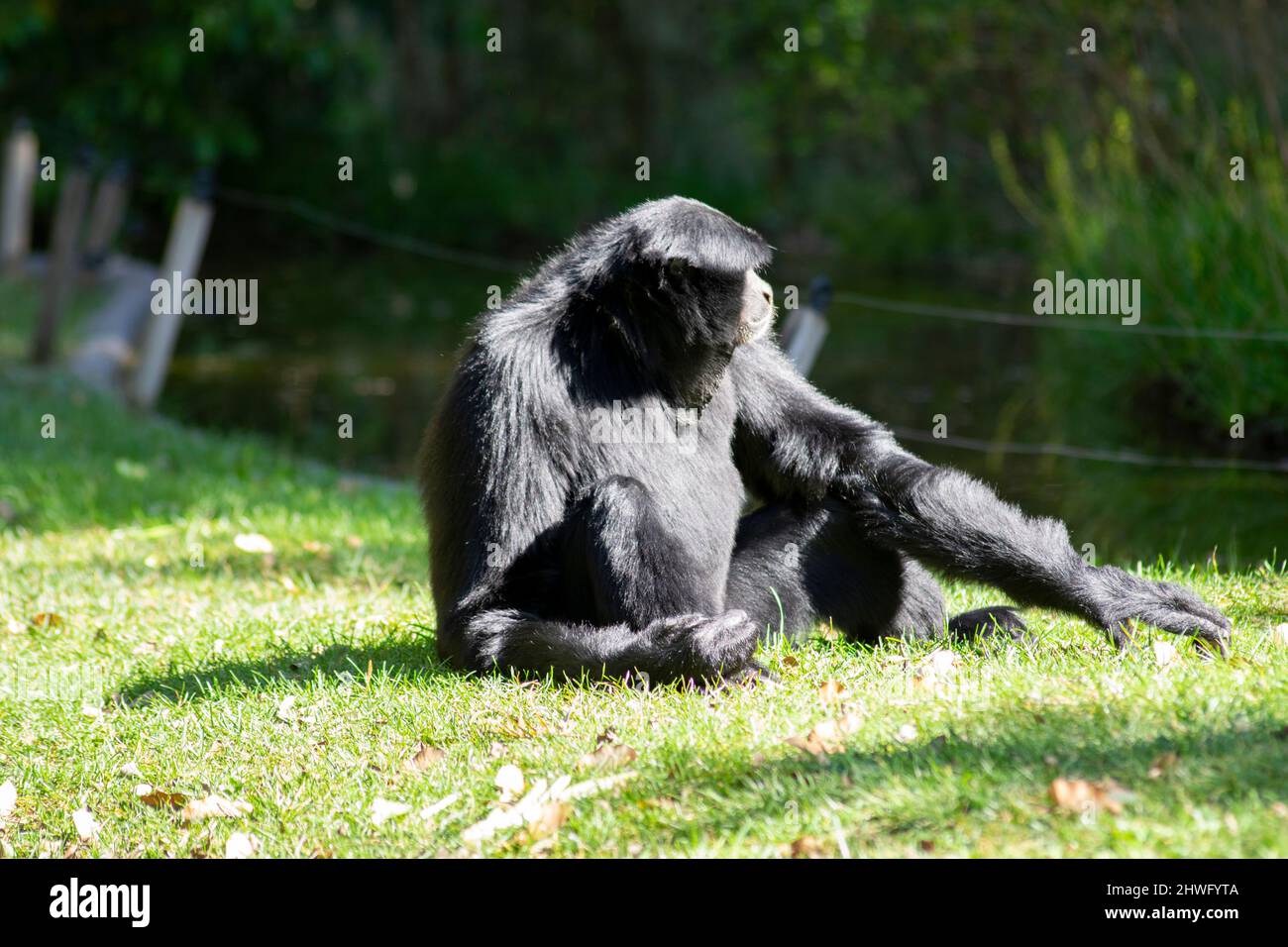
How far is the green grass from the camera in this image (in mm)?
3641

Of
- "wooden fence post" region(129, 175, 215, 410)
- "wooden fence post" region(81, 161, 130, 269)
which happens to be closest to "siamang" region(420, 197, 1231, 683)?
"wooden fence post" region(129, 175, 215, 410)

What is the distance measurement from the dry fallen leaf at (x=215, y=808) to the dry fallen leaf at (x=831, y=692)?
1839 mm

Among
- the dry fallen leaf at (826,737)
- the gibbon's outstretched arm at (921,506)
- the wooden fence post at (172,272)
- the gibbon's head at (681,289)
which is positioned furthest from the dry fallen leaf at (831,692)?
the wooden fence post at (172,272)

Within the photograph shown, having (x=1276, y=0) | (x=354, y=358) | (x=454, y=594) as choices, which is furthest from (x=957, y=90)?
(x=454, y=594)

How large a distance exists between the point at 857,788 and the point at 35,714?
129 inches

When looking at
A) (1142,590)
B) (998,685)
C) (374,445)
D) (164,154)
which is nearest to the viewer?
(998,685)

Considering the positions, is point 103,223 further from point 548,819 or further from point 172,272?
point 548,819

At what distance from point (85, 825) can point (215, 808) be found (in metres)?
0.41

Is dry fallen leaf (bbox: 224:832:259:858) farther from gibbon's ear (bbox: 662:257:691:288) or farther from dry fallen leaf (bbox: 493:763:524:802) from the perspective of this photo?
gibbon's ear (bbox: 662:257:691:288)

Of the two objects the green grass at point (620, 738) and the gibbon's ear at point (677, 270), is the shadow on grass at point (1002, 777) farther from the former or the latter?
the gibbon's ear at point (677, 270)

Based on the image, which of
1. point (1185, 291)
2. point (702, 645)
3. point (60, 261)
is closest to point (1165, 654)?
point (702, 645)
